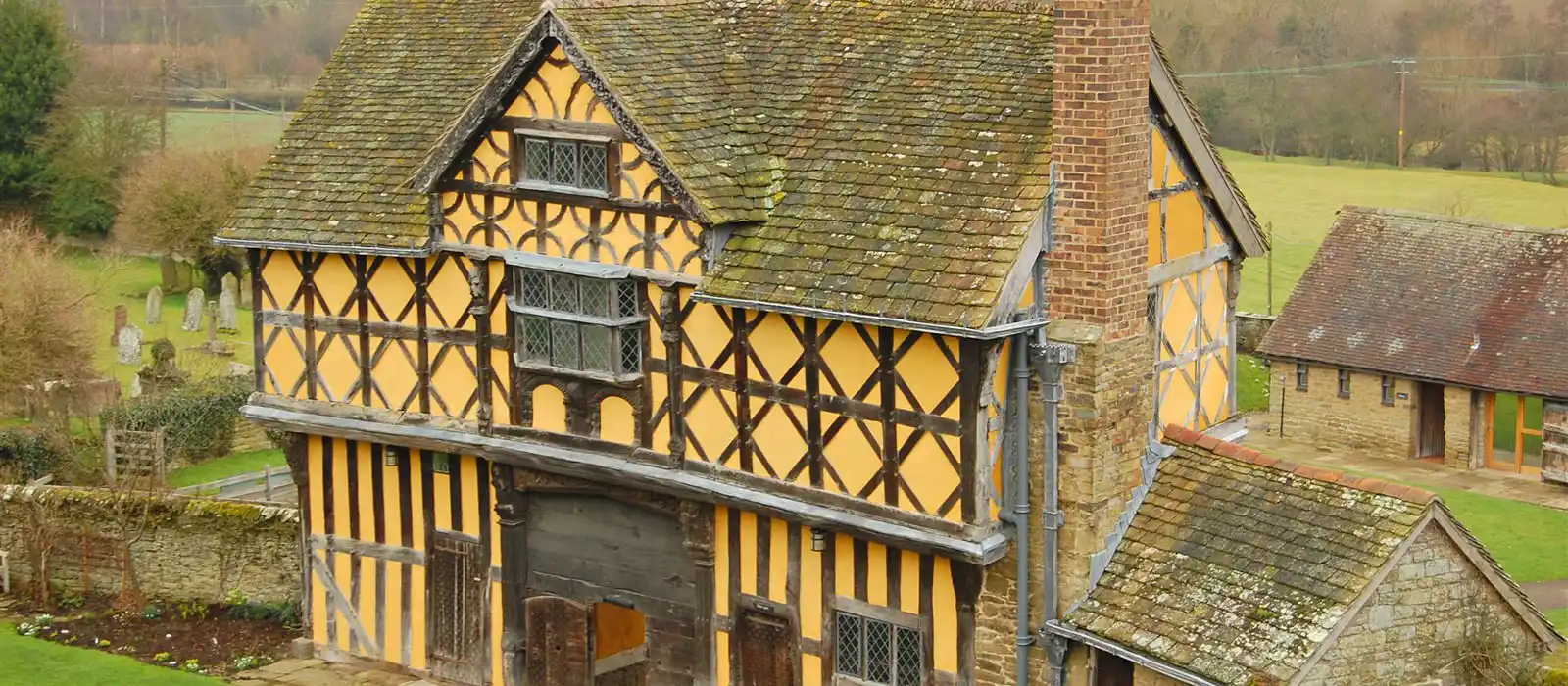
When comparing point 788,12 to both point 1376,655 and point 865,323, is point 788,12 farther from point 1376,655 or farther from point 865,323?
point 1376,655

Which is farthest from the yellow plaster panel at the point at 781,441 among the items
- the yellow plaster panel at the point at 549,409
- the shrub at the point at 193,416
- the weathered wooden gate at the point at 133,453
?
the shrub at the point at 193,416

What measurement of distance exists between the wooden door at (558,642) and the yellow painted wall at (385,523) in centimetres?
51

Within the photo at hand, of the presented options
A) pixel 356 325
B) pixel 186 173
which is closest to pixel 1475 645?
pixel 356 325

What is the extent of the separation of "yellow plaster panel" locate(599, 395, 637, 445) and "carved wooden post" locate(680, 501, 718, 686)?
90cm

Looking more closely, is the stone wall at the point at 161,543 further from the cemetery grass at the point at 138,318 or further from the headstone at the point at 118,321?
the headstone at the point at 118,321

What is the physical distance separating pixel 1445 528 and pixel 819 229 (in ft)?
19.9

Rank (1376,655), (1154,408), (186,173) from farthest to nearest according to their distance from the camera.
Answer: (186,173)
(1154,408)
(1376,655)

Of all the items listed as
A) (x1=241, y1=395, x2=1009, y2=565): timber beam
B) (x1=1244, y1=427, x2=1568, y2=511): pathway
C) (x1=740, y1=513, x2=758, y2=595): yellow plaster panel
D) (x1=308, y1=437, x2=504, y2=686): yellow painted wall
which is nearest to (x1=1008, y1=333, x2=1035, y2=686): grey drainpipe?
(x1=241, y1=395, x2=1009, y2=565): timber beam

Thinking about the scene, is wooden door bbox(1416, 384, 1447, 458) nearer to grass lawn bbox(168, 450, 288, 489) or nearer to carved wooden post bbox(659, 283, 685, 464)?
grass lawn bbox(168, 450, 288, 489)

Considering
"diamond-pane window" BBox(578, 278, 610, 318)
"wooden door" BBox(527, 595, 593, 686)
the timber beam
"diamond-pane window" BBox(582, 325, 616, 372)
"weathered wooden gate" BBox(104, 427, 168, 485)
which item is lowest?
"wooden door" BBox(527, 595, 593, 686)

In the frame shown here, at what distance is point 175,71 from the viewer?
68812 mm

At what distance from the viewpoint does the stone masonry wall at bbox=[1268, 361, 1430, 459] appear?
1404 inches

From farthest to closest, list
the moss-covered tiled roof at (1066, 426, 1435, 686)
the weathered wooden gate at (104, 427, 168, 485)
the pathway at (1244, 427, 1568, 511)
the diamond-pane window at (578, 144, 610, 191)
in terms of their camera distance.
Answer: the pathway at (1244, 427, 1568, 511) → the weathered wooden gate at (104, 427, 168, 485) → the diamond-pane window at (578, 144, 610, 191) → the moss-covered tiled roof at (1066, 426, 1435, 686)

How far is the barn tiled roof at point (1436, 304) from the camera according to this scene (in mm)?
33812
